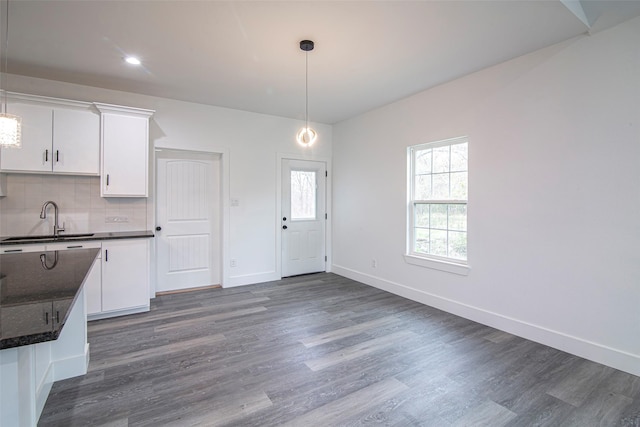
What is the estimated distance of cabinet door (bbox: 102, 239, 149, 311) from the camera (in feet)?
11.7

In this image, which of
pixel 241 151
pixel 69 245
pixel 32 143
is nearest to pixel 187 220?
pixel 241 151

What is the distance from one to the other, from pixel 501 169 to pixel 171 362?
365 centimetres

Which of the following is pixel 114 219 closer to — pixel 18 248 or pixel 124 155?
pixel 124 155

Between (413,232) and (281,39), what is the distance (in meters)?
2.90

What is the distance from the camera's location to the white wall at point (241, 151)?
4.43m

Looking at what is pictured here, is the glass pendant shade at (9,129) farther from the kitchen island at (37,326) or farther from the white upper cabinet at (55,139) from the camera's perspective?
the white upper cabinet at (55,139)

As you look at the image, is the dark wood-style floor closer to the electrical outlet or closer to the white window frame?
the white window frame

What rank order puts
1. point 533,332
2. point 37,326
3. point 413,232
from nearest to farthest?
1. point 37,326
2. point 533,332
3. point 413,232

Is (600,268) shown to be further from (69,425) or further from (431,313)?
(69,425)

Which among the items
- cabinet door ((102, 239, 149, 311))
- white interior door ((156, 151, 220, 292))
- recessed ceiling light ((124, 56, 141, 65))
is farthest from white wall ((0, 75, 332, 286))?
recessed ceiling light ((124, 56, 141, 65))

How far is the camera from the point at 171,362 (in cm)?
265

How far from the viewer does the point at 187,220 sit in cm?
472

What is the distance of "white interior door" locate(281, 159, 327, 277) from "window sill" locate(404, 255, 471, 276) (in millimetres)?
1965

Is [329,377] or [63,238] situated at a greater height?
[63,238]
